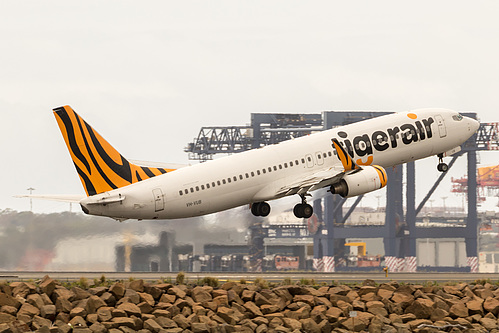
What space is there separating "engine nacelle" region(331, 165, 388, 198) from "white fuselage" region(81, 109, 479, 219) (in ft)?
3.04

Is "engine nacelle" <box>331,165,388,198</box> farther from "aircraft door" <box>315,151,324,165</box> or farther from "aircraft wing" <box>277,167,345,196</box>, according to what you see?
"aircraft door" <box>315,151,324,165</box>

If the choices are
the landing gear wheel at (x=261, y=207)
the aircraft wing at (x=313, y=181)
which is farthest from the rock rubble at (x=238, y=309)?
the landing gear wheel at (x=261, y=207)

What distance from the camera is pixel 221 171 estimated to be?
198 ft

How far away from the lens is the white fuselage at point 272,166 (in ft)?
191

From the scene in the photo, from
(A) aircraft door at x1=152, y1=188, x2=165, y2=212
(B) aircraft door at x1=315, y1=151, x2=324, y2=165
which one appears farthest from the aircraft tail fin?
(B) aircraft door at x1=315, y1=151, x2=324, y2=165

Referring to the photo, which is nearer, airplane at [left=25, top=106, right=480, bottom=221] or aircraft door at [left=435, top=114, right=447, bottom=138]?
airplane at [left=25, top=106, right=480, bottom=221]

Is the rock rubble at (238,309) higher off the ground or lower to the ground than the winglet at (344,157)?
lower

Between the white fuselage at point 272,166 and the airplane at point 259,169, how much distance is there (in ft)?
0.20

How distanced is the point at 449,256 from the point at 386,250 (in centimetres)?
1352

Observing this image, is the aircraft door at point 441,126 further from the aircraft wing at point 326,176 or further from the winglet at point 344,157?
the winglet at point 344,157

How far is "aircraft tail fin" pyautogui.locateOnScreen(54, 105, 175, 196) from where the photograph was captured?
5747 cm

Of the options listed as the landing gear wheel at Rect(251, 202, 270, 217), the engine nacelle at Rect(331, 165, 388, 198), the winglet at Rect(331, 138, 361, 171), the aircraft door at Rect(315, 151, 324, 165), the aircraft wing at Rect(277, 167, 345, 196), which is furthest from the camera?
the landing gear wheel at Rect(251, 202, 270, 217)

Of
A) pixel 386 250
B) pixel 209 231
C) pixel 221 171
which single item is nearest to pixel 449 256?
pixel 386 250

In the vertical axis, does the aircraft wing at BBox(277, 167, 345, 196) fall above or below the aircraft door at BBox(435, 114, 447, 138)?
below
